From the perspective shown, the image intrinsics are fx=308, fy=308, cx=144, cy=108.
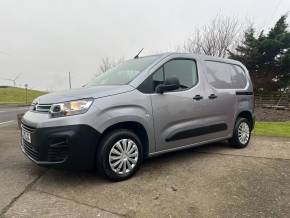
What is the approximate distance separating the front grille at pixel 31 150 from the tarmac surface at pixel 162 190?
0.39 metres

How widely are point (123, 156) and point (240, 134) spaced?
304 cm

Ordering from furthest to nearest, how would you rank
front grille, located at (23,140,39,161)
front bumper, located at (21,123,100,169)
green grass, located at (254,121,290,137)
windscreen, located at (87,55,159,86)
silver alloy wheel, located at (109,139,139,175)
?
green grass, located at (254,121,290,137)
windscreen, located at (87,55,159,86)
silver alloy wheel, located at (109,139,139,175)
front grille, located at (23,140,39,161)
front bumper, located at (21,123,100,169)

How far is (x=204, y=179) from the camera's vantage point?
443cm

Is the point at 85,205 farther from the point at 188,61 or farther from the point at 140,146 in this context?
the point at 188,61

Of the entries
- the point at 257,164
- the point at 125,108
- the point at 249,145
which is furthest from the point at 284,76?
the point at 125,108

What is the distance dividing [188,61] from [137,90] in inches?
55.0

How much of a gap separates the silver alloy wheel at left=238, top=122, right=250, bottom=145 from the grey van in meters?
0.19

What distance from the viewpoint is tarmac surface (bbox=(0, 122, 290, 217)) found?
135 inches

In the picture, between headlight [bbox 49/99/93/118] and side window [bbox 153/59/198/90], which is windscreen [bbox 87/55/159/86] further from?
headlight [bbox 49/99/93/118]

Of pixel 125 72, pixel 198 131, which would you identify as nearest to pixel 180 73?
pixel 125 72

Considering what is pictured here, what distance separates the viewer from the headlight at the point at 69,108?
13.1 feet

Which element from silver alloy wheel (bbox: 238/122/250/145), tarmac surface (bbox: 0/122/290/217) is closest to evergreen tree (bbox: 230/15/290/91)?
silver alloy wheel (bbox: 238/122/250/145)

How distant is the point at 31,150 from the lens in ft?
13.9

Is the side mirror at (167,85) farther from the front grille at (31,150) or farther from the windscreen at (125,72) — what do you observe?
the front grille at (31,150)
